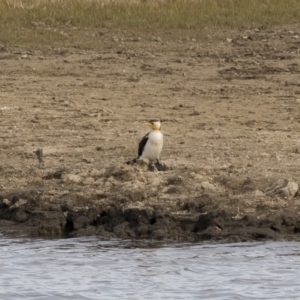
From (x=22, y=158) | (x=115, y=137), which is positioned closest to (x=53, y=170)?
(x=22, y=158)

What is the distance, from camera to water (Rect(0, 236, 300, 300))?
7.96 meters

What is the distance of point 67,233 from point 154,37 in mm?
7638

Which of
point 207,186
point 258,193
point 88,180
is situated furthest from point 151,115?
point 258,193

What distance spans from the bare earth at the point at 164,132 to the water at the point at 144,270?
0.20m

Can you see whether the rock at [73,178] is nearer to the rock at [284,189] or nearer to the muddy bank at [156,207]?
the muddy bank at [156,207]

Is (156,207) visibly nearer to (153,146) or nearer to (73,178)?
(73,178)

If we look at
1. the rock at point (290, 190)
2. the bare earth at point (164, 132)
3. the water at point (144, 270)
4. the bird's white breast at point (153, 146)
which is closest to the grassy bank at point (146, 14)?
the bare earth at point (164, 132)

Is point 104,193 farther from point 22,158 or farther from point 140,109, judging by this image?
point 140,109

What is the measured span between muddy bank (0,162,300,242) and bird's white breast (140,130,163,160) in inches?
10.2

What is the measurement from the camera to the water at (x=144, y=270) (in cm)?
796

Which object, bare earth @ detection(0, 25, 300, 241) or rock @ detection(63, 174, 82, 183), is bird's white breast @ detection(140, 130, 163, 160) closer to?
bare earth @ detection(0, 25, 300, 241)

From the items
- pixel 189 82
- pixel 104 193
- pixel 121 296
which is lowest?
pixel 121 296

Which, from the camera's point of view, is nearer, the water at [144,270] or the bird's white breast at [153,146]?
the water at [144,270]

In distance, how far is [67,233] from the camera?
29.3 ft
